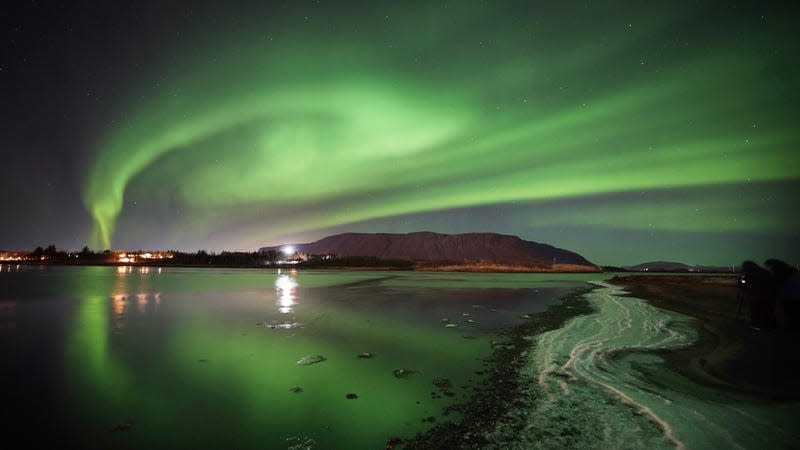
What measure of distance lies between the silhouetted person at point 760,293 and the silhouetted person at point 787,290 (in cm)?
24

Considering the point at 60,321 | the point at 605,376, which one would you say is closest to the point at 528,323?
the point at 605,376

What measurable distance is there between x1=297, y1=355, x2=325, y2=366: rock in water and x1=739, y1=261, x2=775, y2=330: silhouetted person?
17.0 m

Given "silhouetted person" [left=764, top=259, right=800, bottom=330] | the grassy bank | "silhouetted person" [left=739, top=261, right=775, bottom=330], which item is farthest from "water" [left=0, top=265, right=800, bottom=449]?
"silhouetted person" [left=764, top=259, right=800, bottom=330]

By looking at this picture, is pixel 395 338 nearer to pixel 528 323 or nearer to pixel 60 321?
pixel 528 323

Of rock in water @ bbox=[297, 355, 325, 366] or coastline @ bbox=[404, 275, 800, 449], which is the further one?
rock in water @ bbox=[297, 355, 325, 366]

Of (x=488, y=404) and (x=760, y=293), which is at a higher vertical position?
(x=760, y=293)

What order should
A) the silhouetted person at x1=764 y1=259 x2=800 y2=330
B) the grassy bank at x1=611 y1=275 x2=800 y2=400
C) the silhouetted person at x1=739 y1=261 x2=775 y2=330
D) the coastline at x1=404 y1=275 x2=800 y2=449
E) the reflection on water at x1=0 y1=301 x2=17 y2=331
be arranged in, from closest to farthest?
the coastline at x1=404 y1=275 x2=800 y2=449, the grassy bank at x1=611 y1=275 x2=800 y2=400, the silhouetted person at x1=764 y1=259 x2=800 y2=330, the silhouetted person at x1=739 y1=261 x2=775 y2=330, the reflection on water at x1=0 y1=301 x2=17 y2=331

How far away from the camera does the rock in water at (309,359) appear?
11.1 meters

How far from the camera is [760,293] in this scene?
1412 centimetres

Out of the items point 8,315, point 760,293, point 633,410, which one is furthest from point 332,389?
point 8,315

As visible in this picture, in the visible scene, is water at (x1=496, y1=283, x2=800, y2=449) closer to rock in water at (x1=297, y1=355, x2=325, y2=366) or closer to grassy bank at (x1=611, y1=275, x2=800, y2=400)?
grassy bank at (x1=611, y1=275, x2=800, y2=400)

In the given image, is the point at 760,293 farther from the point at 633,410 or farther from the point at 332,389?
the point at 332,389

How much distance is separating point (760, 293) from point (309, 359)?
58.9 feet

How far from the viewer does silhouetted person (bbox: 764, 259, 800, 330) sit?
43.1 ft
